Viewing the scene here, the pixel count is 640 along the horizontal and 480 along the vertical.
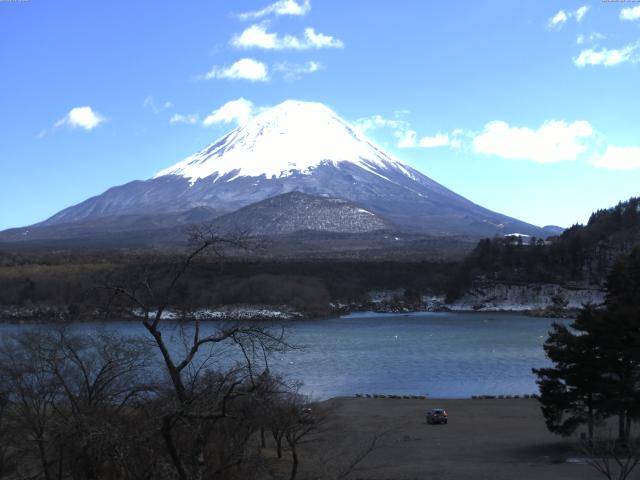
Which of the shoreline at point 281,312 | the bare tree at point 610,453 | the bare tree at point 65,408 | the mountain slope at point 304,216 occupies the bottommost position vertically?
the shoreline at point 281,312

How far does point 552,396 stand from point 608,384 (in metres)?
1.22

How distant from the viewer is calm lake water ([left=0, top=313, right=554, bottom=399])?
26375mm

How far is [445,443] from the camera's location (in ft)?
56.5

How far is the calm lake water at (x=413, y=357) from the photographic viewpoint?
86.5 ft

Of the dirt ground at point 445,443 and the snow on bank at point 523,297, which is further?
the snow on bank at point 523,297

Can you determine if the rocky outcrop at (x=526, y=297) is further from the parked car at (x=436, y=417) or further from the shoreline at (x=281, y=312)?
the parked car at (x=436, y=417)

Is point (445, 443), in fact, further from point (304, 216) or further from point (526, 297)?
point (304, 216)

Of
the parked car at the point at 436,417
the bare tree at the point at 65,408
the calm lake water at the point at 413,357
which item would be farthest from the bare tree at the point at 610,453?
the calm lake water at the point at 413,357

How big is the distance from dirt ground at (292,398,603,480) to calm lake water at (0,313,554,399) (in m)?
2.54

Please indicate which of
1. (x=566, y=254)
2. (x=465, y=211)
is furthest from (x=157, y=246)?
(x=465, y=211)

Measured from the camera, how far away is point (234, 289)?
67.8 m

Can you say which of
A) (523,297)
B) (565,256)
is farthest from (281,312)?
(565,256)

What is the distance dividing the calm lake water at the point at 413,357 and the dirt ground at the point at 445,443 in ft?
8.34

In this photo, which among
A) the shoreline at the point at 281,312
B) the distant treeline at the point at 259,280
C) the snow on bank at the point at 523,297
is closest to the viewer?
the shoreline at the point at 281,312
